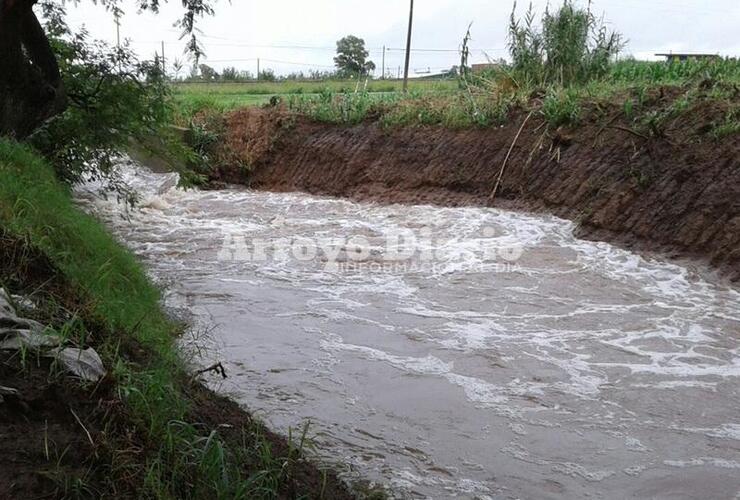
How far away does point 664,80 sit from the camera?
13242 mm

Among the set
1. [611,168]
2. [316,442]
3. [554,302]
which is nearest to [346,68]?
[611,168]

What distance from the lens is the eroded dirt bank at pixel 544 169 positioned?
9680 millimetres

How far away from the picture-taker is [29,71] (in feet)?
25.0

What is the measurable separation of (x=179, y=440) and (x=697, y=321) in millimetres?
5817

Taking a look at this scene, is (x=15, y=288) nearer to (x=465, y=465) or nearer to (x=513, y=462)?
(x=465, y=465)

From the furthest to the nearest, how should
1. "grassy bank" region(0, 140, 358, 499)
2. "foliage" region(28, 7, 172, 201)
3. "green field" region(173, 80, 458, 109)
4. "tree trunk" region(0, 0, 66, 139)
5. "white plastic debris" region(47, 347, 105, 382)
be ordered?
1. "green field" region(173, 80, 458, 109)
2. "foliage" region(28, 7, 172, 201)
3. "tree trunk" region(0, 0, 66, 139)
4. "white plastic debris" region(47, 347, 105, 382)
5. "grassy bank" region(0, 140, 358, 499)

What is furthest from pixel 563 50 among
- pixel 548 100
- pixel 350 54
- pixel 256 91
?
pixel 350 54

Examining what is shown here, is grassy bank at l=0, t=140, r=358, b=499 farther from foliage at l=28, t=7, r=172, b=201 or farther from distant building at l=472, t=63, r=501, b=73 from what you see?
distant building at l=472, t=63, r=501, b=73

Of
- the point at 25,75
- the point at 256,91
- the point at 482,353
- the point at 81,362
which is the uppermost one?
the point at 25,75

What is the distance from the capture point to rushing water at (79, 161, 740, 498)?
175 inches

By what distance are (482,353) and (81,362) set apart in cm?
385

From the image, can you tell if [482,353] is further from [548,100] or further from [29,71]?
[548,100]

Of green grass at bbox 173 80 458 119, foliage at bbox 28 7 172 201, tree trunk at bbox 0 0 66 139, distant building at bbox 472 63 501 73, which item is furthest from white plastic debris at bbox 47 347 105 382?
distant building at bbox 472 63 501 73

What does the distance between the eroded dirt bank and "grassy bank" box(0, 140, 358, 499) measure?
268 inches
